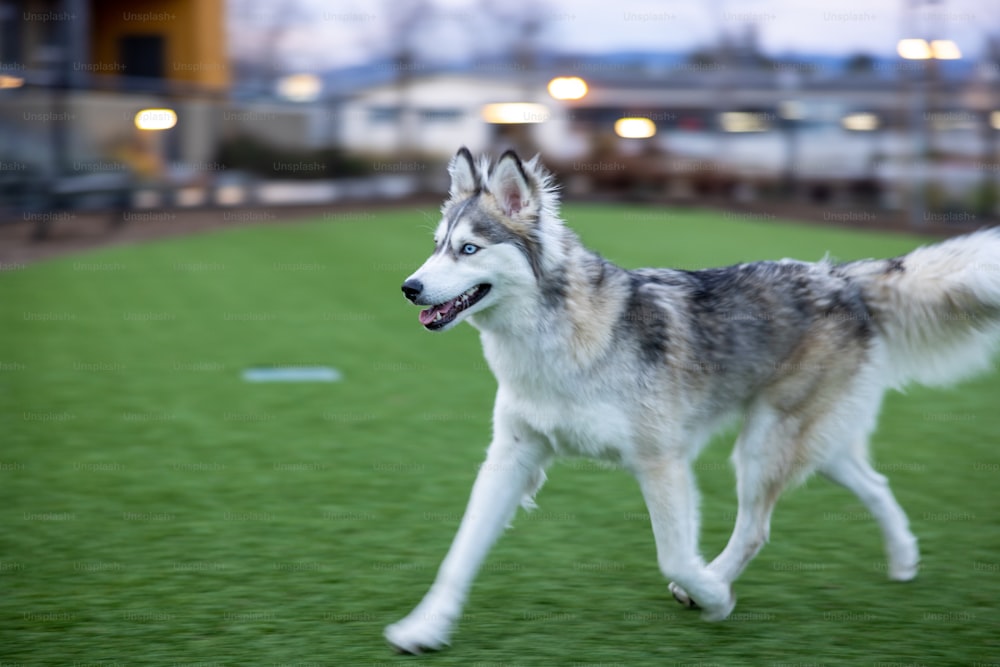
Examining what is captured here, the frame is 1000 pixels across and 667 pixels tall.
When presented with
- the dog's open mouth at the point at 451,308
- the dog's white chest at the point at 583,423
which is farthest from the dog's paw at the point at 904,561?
the dog's open mouth at the point at 451,308

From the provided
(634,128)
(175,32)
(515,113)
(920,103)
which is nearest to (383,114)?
(515,113)

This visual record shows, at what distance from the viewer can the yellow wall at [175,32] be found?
2912 centimetres

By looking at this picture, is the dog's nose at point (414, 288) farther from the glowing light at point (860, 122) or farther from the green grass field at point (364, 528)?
the glowing light at point (860, 122)

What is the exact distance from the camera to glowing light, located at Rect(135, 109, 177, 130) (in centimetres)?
2097

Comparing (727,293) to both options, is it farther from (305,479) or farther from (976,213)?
(976,213)

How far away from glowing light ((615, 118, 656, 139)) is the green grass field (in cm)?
1929

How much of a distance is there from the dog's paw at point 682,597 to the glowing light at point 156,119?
1862 centimetres

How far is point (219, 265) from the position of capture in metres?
15.6

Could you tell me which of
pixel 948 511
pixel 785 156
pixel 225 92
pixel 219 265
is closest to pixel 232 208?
pixel 225 92

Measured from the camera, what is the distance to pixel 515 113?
3128 cm

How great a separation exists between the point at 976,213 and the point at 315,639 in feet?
61.7

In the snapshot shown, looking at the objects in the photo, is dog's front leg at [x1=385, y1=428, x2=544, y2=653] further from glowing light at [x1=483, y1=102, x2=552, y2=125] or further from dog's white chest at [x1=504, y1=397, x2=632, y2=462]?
glowing light at [x1=483, y1=102, x2=552, y2=125]

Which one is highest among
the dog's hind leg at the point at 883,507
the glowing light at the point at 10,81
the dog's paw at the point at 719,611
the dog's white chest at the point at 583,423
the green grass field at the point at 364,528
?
the glowing light at the point at 10,81

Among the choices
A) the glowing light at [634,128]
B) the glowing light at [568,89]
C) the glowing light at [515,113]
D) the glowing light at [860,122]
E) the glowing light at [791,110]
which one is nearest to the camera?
the glowing light at [860,122]
